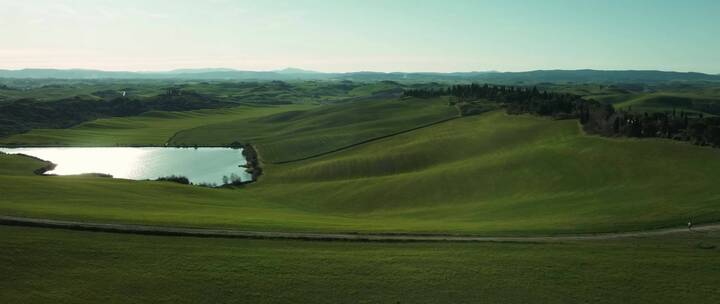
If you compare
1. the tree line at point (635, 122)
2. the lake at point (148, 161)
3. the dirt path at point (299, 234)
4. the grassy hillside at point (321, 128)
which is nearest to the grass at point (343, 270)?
the dirt path at point (299, 234)

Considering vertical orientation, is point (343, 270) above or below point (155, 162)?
above

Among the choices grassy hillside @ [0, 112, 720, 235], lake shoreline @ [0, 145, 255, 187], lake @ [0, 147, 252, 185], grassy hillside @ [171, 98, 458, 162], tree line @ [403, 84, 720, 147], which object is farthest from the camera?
grassy hillside @ [171, 98, 458, 162]

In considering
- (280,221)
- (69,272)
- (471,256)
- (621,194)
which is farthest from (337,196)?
(69,272)

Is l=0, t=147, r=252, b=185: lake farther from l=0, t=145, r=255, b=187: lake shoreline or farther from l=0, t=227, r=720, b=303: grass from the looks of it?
l=0, t=227, r=720, b=303: grass

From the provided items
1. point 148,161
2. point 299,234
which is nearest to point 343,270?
point 299,234

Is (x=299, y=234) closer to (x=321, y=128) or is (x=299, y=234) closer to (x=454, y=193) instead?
(x=454, y=193)

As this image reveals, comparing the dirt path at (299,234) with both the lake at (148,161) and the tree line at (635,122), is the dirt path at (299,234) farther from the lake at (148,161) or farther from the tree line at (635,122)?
the lake at (148,161)

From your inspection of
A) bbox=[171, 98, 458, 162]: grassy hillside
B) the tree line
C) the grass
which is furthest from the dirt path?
bbox=[171, 98, 458, 162]: grassy hillside
